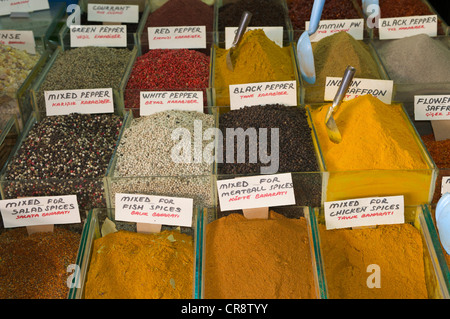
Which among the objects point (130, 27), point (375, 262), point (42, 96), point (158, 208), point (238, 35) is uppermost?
point (238, 35)

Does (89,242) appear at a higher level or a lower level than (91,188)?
lower

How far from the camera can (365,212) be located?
5.50 ft

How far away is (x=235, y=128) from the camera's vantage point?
1.89 m

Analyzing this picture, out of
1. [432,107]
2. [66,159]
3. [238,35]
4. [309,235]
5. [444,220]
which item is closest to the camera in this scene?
[444,220]

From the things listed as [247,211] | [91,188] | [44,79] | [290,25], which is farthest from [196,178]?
[290,25]

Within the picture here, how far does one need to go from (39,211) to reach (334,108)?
1153 mm

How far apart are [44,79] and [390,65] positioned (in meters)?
1.65

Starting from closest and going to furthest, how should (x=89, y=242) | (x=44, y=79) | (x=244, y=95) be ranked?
1. (x=89, y=242)
2. (x=244, y=95)
3. (x=44, y=79)

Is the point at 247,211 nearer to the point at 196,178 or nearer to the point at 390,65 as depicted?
the point at 196,178

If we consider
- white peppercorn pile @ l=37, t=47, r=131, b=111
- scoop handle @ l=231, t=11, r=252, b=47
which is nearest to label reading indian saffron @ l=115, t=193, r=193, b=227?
white peppercorn pile @ l=37, t=47, r=131, b=111

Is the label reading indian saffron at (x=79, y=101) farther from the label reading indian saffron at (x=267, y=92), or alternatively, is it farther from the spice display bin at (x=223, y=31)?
the spice display bin at (x=223, y=31)

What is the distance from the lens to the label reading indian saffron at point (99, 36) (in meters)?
2.53

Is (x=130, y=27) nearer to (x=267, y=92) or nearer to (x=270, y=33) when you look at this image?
(x=270, y=33)

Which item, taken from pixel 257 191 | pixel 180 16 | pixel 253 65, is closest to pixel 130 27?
pixel 180 16
